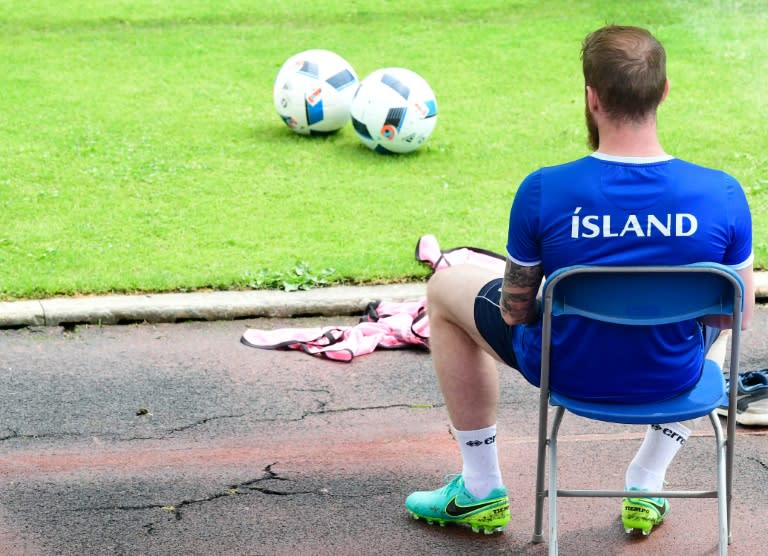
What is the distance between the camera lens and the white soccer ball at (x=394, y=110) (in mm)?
8836

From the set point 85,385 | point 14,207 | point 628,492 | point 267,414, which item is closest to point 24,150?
point 14,207

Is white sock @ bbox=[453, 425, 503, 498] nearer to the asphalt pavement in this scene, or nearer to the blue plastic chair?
the asphalt pavement

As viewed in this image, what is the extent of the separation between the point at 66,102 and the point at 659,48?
26.7 ft

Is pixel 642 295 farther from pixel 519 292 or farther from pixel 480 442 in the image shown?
pixel 480 442

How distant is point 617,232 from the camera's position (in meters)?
3.32

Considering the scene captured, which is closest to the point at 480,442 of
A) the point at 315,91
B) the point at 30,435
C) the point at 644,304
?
the point at 644,304

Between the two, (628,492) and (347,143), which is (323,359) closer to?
(628,492)

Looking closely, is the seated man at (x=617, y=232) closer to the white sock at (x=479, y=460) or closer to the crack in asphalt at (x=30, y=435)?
the white sock at (x=479, y=460)

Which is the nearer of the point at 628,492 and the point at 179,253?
the point at 628,492

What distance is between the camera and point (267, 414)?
17.0 ft

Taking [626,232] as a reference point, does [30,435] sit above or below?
below

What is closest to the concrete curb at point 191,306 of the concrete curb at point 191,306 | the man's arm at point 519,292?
the concrete curb at point 191,306

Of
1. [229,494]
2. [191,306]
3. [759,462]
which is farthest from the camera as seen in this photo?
[191,306]

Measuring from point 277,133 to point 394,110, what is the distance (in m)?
1.33
